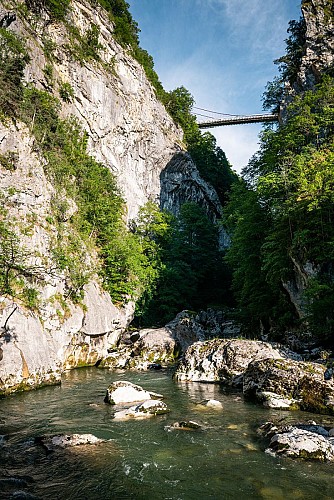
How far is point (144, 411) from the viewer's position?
9.73 metres

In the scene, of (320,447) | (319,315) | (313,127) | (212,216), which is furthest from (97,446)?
(212,216)

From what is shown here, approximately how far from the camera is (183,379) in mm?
14820

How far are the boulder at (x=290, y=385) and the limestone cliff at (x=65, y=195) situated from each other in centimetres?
804

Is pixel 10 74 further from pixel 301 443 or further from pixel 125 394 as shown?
pixel 301 443

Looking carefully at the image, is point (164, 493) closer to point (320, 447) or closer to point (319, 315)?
point (320, 447)

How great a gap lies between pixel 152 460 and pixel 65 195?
67.3ft

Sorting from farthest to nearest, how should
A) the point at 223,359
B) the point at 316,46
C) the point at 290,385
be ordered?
the point at 316,46 < the point at 223,359 < the point at 290,385

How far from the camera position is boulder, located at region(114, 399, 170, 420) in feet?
31.1

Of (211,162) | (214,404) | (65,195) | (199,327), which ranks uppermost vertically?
(211,162)

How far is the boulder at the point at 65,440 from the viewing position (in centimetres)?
719

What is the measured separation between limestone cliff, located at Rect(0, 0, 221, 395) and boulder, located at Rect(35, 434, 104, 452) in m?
5.02

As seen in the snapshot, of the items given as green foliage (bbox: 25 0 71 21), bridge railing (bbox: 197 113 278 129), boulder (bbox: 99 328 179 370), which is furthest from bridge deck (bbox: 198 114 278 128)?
boulder (bbox: 99 328 179 370)

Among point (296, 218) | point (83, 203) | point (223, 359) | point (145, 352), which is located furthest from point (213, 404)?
point (83, 203)

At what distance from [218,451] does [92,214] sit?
74.1ft
